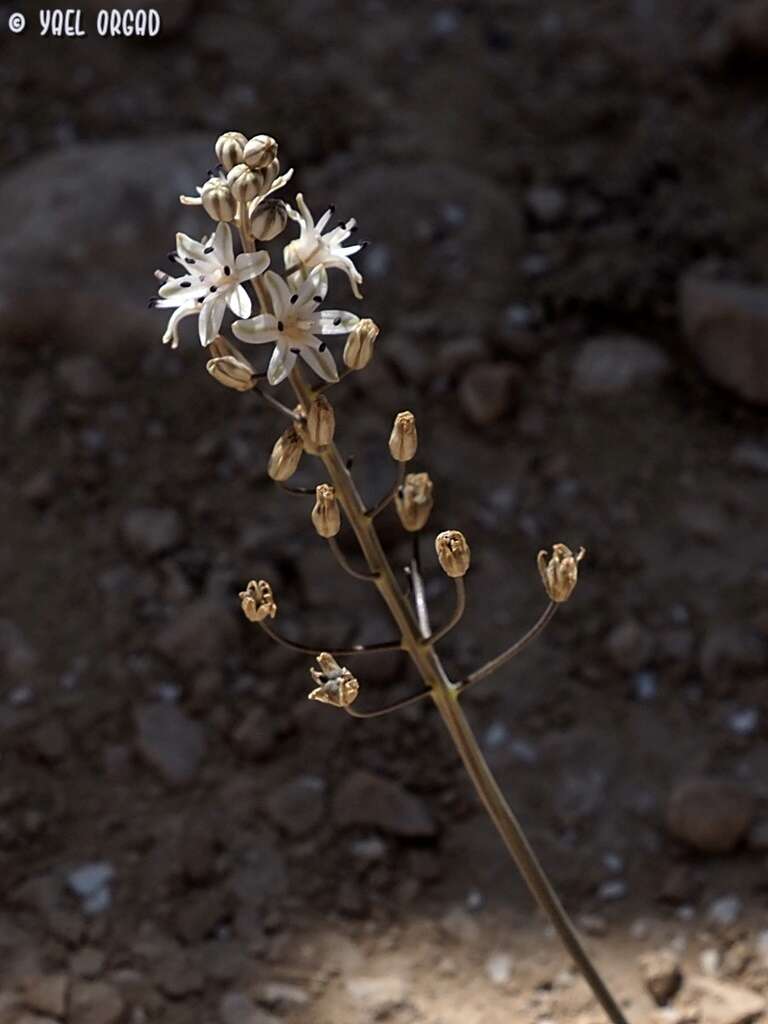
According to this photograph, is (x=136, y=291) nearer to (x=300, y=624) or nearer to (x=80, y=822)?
(x=300, y=624)

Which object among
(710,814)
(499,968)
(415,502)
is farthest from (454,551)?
(710,814)

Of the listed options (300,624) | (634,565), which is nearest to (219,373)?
(300,624)

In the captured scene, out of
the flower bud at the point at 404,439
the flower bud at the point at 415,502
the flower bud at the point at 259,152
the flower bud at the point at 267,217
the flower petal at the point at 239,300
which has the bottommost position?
the flower bud at the point at 415,502

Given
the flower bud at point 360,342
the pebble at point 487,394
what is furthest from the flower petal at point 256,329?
the pebble at point 487,394

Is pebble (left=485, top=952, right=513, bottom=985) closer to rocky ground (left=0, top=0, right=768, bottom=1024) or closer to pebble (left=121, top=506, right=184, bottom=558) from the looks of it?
rocky ground (left=0, top=0, right=768, bottom=1024)

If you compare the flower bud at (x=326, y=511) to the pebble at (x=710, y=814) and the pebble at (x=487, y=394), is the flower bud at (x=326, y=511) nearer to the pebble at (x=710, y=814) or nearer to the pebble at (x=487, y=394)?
the pebble at (x=710, y=814)

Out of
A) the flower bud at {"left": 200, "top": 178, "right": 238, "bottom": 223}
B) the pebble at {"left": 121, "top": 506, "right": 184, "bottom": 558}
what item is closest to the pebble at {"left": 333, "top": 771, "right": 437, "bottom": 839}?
the pebble at {"left": 121, "top": 506, "right": 184, "bottom": 558}

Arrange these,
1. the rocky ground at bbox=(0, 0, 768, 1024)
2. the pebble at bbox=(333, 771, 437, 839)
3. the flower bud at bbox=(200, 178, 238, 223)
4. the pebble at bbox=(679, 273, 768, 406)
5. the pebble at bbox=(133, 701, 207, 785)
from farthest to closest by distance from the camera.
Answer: the pebble at bbox=(679, 273, 768, 406), the pebble at bbox=(133, 701, 207, 785), the pebble at bbox=(333, 771, 437, 839), the rocky ground at bbox=(0, 0, 768, 1024), the flower bud at bbox=(200, 178, 238, 223)

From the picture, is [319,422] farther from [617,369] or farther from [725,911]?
[617,369]
